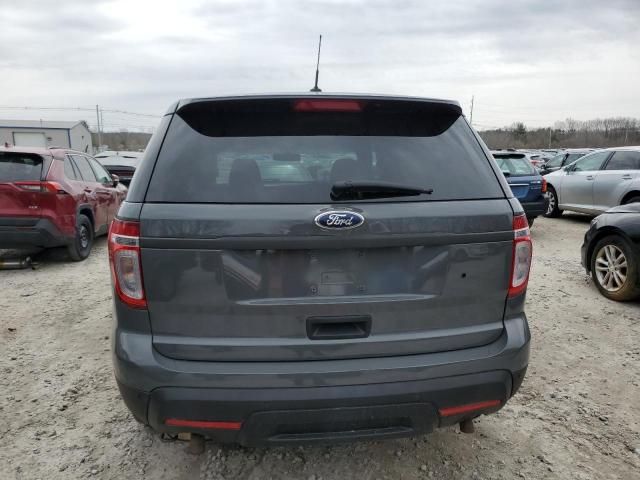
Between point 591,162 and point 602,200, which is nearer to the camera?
point 602,200

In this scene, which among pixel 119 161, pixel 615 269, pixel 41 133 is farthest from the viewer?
pixel 41 133

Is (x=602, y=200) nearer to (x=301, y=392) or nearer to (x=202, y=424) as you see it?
(x=301, y=392)

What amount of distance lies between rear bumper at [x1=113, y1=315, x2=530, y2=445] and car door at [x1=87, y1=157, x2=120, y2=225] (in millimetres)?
6548

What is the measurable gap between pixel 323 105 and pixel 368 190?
0.45 meters

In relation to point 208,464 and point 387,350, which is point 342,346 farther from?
point 208,464

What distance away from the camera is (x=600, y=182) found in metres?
9.80

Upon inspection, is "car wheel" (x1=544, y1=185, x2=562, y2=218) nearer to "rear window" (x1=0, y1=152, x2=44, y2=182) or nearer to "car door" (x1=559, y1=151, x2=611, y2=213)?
"car door" (x1=559, y1=151, x2=611, y2=213)

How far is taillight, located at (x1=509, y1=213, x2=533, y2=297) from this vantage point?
2029 millimetres

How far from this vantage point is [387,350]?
192 cm

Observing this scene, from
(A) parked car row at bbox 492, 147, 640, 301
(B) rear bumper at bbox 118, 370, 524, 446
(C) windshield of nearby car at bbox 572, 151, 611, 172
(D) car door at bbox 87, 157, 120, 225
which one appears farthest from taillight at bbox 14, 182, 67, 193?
(C) windshield of nearby car at bbox 572, 151, 611, 172

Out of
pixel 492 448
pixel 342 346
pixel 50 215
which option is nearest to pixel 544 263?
pixel 492 448

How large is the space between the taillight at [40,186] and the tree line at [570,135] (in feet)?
224

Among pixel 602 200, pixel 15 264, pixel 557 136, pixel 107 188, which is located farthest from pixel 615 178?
pixel 557 136

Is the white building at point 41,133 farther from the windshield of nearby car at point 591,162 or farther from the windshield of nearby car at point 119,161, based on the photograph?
the windshield of nearby car at point 591,162
